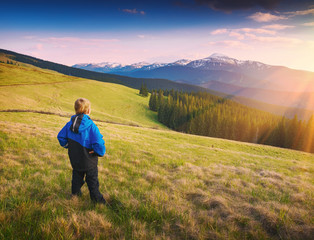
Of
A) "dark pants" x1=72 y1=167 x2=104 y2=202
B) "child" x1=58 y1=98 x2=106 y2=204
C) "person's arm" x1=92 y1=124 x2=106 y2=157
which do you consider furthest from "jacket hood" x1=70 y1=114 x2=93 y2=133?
"dark pants" x1=72 y1=167 x2=104 y2=202

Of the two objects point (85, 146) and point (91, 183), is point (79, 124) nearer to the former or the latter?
point (85, 146)

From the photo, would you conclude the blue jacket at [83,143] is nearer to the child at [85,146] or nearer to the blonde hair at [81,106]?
the child at [85,146]

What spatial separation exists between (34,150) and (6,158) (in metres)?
1.57

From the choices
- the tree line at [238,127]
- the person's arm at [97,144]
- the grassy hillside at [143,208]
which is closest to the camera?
the grassy hillside at [143,208]

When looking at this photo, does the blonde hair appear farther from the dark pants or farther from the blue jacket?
the dark pants

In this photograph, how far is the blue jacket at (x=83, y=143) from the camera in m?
3.74

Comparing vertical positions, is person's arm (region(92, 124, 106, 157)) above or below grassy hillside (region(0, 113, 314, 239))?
above

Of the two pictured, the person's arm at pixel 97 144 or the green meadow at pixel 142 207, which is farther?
the person's arm at pixel 97 144

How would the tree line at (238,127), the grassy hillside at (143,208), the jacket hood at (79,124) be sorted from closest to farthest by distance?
the grassy hillside at (143,208) < the jacket hood at (79,124) < the tree line at (238,127)

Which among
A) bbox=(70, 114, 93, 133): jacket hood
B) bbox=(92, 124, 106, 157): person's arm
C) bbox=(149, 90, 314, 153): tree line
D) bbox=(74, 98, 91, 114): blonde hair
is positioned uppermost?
bbox=(74, 98, 91, 114): blonde hair

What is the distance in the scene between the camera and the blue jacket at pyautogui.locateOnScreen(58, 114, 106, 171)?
3.74 metres

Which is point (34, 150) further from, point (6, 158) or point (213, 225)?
point (213, 225)

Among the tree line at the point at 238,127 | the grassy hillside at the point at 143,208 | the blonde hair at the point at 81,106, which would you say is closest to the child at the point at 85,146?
the blonde hair at the point at 81,106

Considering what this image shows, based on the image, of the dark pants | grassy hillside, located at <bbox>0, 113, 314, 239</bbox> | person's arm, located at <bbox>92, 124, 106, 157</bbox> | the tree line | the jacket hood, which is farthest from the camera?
the tree line
